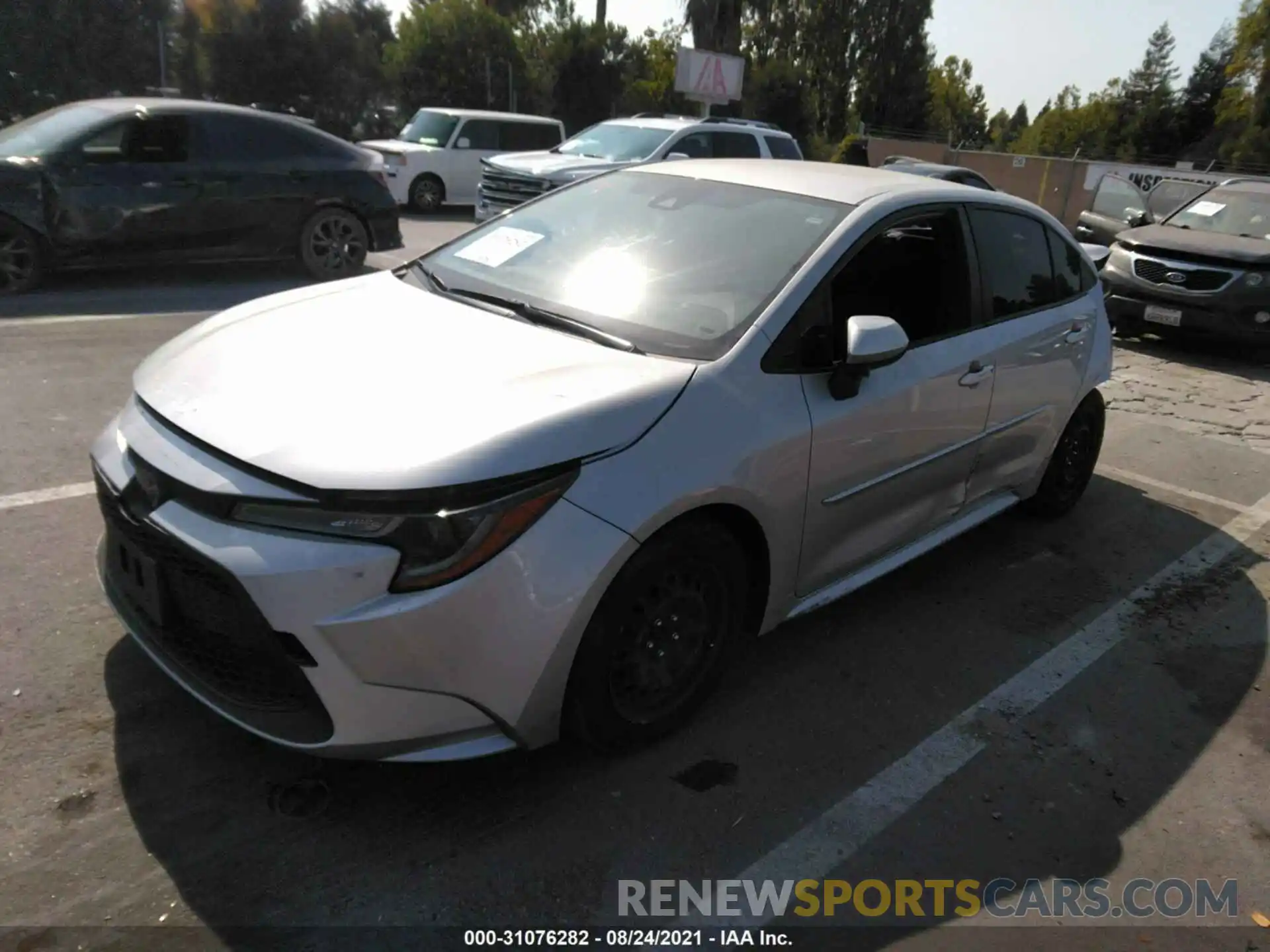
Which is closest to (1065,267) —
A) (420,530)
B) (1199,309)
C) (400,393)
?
(400,393)

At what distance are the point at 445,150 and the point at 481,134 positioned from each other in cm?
80

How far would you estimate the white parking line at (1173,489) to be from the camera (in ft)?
18.9

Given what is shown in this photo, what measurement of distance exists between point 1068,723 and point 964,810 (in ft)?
2.43

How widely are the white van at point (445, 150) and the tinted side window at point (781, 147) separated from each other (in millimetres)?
5293

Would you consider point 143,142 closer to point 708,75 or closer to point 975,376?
point 975,376

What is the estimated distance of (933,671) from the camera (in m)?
3.65

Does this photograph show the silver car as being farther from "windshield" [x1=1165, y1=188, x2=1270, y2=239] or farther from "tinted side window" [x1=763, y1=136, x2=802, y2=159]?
"tinted side window" [x1=763, y1=136, x2=802, y2=159]

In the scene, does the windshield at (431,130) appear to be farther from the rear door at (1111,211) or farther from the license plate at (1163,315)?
the license plate at (1163,315)

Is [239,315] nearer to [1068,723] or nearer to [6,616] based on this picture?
[6,616]

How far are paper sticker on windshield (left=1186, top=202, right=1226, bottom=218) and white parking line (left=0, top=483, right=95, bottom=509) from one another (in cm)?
1147

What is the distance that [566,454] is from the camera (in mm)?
2488

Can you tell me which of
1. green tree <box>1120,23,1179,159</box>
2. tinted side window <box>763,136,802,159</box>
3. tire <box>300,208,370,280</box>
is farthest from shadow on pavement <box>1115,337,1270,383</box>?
green tree <box>1120,23,1179,159</box>

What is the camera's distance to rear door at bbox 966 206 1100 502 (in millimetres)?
4117

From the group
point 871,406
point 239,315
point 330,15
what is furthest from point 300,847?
point 330,15
